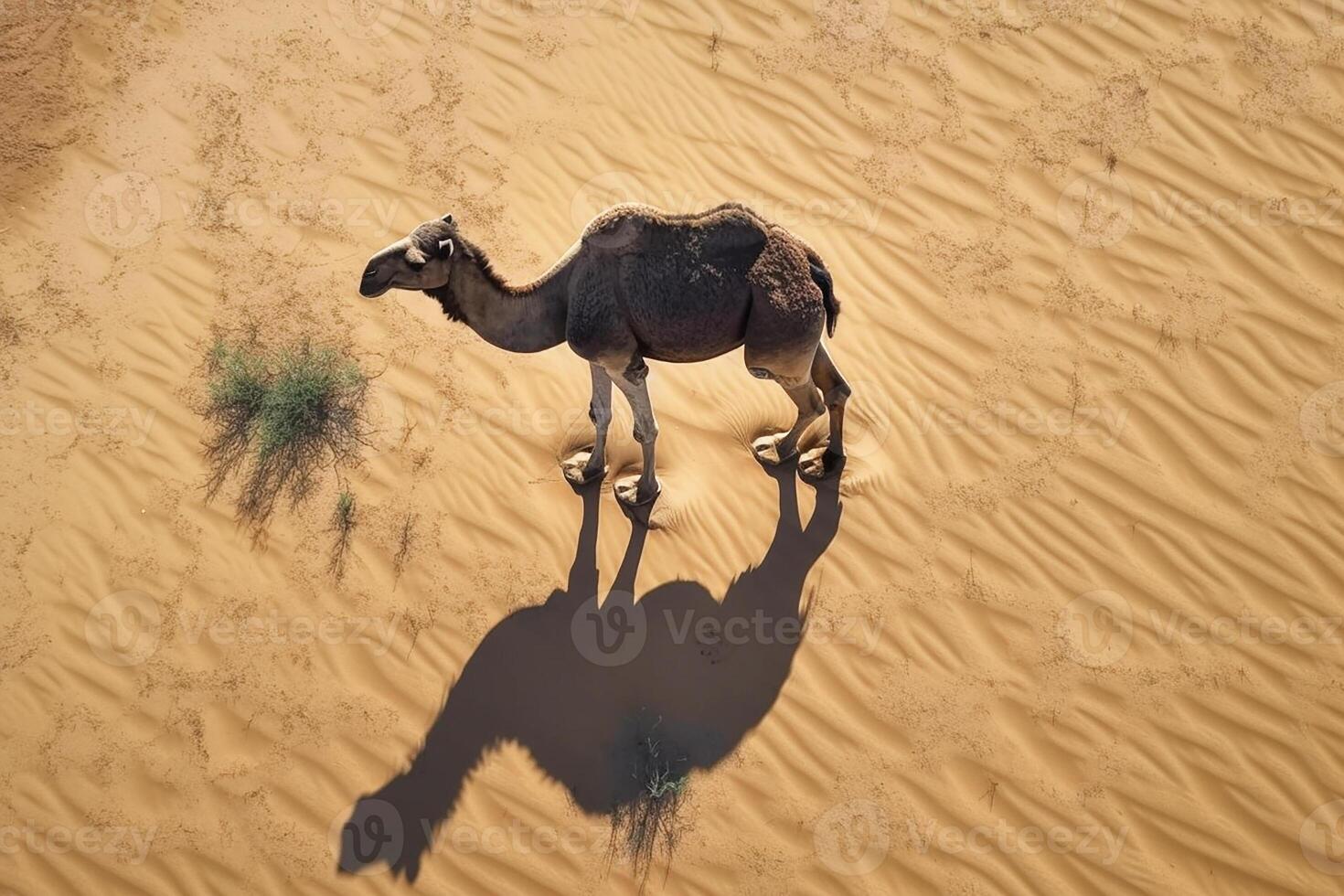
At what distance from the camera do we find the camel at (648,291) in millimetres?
5492

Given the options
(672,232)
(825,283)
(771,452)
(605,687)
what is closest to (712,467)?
(771,452)

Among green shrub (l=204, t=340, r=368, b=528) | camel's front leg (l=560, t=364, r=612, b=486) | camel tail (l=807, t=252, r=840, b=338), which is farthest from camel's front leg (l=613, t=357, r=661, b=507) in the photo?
green shrub (l=204, t=340, r=368, b=528)

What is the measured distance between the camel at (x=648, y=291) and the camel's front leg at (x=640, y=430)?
0.03m

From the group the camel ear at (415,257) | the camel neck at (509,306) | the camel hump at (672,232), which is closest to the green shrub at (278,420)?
the camel neck at (509,306)

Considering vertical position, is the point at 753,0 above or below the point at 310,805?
above

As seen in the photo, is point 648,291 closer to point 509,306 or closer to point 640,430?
point 509,306

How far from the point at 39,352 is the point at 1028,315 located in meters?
8.47

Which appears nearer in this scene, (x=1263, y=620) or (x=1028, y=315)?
(x=1263, y=620)

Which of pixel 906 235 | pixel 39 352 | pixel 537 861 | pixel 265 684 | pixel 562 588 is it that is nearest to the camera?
pixel 537 861

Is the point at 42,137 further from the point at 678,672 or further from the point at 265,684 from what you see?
the point at 678,672

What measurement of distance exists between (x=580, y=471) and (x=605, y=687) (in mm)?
1690

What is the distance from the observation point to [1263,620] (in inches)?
258

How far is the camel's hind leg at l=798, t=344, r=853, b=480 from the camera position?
641 cm

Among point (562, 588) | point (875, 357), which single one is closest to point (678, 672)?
point (562, 588)
